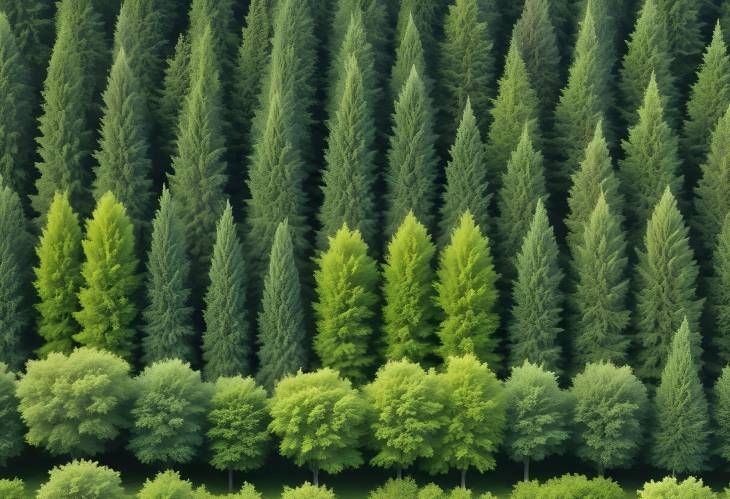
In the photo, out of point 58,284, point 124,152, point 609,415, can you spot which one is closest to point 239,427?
point 58,284

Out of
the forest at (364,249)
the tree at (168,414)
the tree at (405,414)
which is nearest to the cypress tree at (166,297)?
the forest at (364,249)

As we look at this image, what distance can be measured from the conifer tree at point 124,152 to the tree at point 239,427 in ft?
47.8

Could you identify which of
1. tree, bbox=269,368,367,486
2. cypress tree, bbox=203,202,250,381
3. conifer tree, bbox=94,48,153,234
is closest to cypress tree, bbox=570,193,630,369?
tree, bbox=269,368,367,486

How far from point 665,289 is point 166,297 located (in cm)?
2596

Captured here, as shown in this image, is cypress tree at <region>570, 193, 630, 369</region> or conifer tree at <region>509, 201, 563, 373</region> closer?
conifer tree at <region>509, 201, 563, 373</region>

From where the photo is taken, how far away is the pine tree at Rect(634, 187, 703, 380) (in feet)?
258

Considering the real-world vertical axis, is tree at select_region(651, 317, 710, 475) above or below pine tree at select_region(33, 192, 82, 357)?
below

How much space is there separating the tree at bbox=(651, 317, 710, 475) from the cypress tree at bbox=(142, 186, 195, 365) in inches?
970

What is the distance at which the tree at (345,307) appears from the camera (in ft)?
257

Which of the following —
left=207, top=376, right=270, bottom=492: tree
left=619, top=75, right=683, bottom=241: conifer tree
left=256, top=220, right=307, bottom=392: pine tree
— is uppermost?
left=619, top=75, right=683, bottom=241: conifer tree

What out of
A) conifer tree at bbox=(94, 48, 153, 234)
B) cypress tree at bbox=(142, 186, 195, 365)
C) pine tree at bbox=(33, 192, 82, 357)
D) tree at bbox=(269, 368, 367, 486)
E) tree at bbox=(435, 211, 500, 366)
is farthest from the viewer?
conifer tree at bbox=(94, 48, 153, 234)

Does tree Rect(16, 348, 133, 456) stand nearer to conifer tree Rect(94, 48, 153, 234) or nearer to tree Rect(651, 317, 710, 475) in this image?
conifer tree Rect(94, 48, 153, 234)

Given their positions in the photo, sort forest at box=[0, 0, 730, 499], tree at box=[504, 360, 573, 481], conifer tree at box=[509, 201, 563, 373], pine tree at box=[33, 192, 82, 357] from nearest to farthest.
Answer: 1. forest at box=[0, 0, 730, 499]
2. tree at box=[504, 360, 573, 481]
3. conifer tree at box=[509, 201, 563, 373]
4. pine tree at box=[33, 192, 82, 357]

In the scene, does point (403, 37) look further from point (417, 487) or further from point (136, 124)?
point (417, 487)
